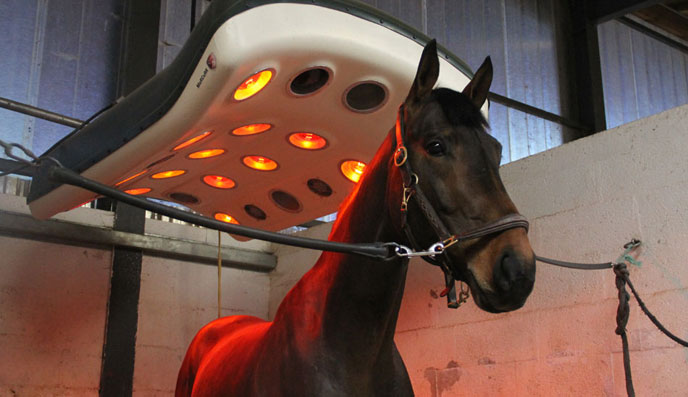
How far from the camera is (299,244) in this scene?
1.68 m

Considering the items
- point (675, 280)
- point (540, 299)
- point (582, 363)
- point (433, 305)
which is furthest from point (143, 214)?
point (675, 280)

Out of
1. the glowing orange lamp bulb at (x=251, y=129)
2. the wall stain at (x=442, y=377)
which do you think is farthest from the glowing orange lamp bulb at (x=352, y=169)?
the wall stain at (x=442, y=377)

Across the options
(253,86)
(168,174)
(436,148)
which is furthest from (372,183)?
(168,174)

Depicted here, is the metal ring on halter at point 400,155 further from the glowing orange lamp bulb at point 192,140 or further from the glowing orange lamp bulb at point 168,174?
the glowing orange lamp bulb at point 168,174

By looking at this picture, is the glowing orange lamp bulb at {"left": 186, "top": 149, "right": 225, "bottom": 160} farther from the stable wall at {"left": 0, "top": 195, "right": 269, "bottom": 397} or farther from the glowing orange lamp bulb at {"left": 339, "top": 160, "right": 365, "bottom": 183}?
the stable wall at {"left": 0, "top": 195, "right": 269, "bottom": 397}

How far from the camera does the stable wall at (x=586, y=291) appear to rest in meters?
2.91

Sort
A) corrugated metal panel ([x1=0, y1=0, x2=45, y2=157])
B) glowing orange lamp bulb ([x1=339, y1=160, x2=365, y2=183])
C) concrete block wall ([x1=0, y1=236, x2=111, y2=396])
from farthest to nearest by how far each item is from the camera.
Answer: corrugated metal panel ([x1=0, y1=0, x2=45, y2=157]) < concrete block wall ([x1=0, y1=236, x2=111, y2=396]) < glowing orange lamp bulb ([x1=339, y1=160, x2=365, y2=183])

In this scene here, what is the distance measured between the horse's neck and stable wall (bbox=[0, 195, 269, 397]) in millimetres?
2684

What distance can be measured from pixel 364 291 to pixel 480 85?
65 centimetres

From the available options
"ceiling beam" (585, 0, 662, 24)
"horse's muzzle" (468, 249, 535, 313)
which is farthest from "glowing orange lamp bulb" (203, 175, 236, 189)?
"ceiling beam" (585, 0, 662, 24)

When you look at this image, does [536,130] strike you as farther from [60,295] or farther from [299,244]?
[299,244]

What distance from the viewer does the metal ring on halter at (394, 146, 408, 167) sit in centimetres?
167

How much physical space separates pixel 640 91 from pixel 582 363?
21.6ft

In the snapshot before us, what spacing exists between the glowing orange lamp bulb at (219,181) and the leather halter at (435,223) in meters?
1.68
